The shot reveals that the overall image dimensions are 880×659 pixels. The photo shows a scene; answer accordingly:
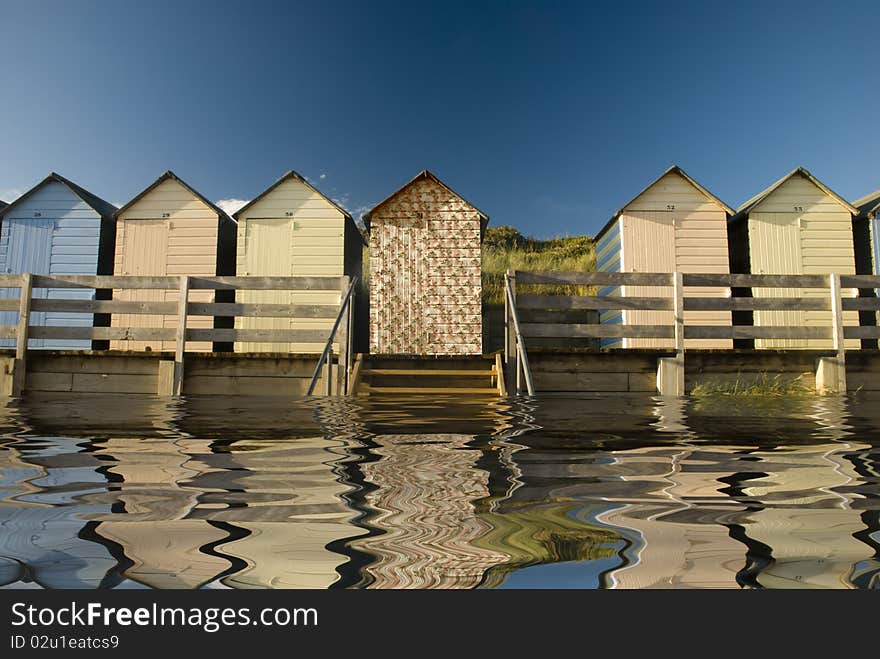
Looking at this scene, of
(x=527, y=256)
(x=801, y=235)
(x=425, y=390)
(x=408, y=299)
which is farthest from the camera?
(x=527, y=256)

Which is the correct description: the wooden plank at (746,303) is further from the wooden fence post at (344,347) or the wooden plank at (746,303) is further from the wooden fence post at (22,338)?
the wooden fence post at (22,338)

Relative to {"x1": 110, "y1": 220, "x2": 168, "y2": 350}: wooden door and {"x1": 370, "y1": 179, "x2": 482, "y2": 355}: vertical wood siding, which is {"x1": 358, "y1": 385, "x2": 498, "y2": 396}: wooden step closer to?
{"x1": 370, "y1": 179, "x2": 482, "y2": 355}: vertical wood siding

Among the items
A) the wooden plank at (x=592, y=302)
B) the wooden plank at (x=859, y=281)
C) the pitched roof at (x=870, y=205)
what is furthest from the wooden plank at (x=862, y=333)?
the pitched roof at (x=870, y=205)

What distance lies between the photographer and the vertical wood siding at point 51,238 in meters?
14.1

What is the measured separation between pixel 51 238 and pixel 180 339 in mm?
8485

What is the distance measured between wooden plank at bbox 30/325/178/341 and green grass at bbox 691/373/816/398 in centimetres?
788

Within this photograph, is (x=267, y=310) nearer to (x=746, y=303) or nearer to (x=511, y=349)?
(x=511, y=349)

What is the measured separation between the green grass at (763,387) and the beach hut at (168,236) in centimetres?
1117

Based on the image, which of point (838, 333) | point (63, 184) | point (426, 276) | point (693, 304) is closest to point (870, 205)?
point (838, 333)

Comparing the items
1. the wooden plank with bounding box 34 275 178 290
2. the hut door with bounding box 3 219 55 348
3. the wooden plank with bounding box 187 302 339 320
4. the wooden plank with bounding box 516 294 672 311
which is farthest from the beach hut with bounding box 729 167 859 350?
the hut door with bounding box 3 219 55 348

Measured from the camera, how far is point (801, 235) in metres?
13.4

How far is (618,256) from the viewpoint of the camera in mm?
13992
